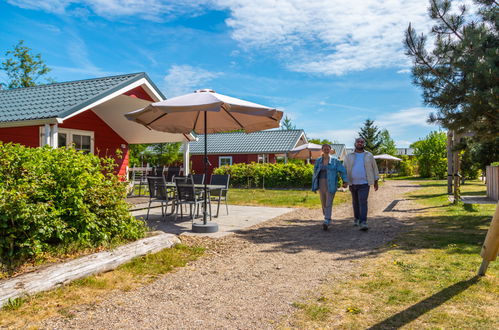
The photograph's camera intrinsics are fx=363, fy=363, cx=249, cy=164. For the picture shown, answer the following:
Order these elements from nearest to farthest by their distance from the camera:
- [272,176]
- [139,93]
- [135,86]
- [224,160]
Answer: [135,86]
[139,93]
[272,176]
[224,160]

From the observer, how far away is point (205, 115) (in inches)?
270

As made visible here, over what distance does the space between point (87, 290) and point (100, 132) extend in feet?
34.3

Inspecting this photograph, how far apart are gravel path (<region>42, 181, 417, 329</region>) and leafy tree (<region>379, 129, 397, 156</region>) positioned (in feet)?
161

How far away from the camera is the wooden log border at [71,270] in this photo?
3188 mm

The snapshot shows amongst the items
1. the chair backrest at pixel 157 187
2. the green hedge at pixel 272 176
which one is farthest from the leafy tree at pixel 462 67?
the green hedge at pixel 272 176

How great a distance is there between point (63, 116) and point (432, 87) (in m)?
8.30

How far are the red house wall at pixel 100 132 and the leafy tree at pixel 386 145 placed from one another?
44.6m

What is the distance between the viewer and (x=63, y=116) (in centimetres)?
852

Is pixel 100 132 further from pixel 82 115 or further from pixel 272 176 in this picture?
pixel 272 176

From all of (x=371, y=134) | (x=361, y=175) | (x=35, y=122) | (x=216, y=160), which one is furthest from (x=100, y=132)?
(x=371, y=134)

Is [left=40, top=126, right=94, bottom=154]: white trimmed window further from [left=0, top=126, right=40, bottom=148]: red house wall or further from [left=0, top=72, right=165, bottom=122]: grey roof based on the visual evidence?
[left=0, top=72, right=165, bottom=122]: grey roof

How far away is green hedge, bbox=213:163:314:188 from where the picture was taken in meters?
19.9

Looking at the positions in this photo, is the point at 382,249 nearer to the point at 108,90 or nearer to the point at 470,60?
→ the point at 470,60

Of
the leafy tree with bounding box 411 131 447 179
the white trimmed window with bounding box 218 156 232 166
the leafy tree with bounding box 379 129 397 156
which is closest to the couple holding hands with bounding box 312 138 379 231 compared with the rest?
the white trimmed window with bounding box 218 156 232 166
